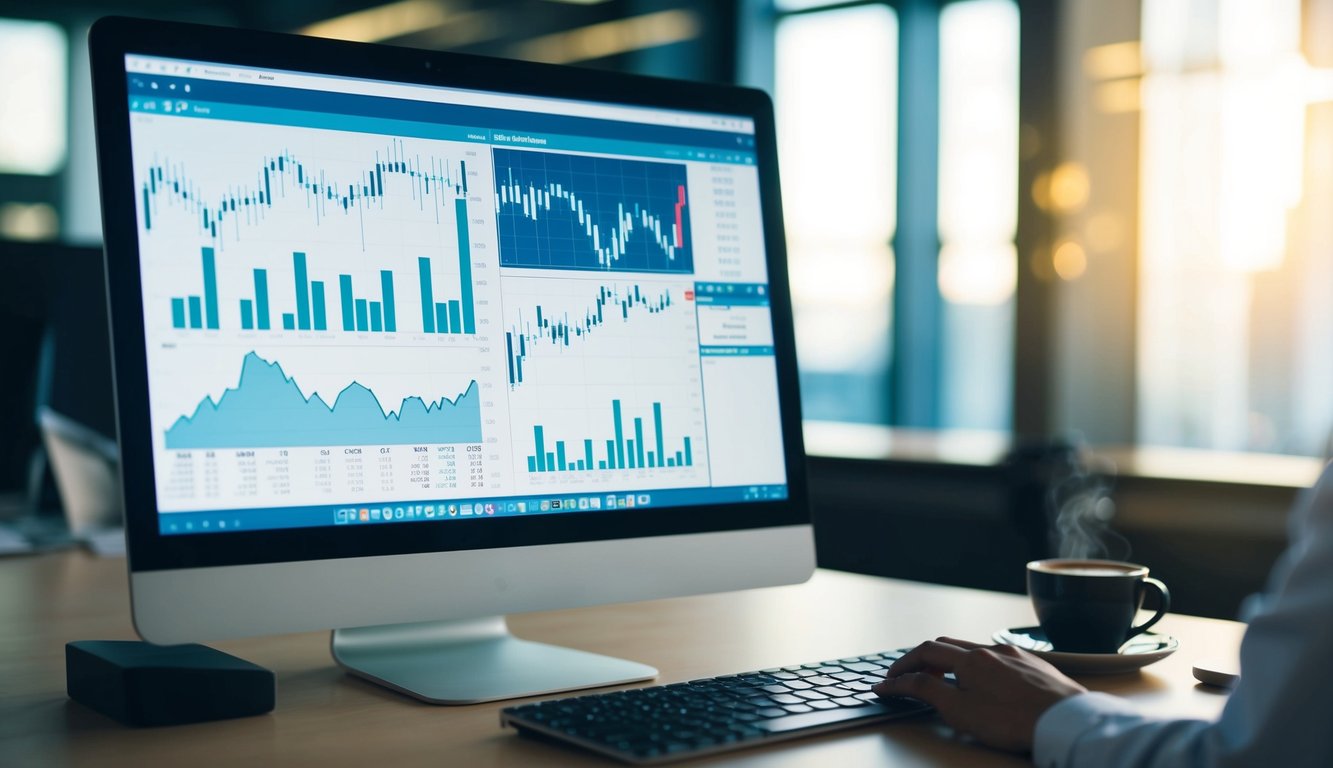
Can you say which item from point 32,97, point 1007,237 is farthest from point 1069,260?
point 32,97

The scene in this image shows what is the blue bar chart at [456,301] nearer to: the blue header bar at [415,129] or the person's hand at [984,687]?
the blue header bar at [415,129]

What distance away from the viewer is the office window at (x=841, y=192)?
16.0 feet

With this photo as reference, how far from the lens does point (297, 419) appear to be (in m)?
0.87

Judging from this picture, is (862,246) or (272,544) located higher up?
(862,246)

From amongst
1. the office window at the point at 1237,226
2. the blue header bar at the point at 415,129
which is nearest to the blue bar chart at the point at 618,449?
the blue header bar at the point at 415,129

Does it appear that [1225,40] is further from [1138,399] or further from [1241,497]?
[1241,497]

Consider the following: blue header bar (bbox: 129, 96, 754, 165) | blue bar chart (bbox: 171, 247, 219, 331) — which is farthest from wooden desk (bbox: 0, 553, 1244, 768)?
blue header bar (bbox: 129, 96, 754, 165)

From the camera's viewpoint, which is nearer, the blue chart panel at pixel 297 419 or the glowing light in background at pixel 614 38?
the blue chart panel at pixel 297 419

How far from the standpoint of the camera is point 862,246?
494 centimetres

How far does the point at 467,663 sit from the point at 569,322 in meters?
0.28

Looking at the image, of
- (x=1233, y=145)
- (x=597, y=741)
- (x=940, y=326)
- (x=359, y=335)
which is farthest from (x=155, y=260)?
(x=940, y=326)

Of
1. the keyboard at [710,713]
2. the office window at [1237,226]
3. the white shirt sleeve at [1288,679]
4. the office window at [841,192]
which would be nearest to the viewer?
the white shirt sleeve at [1288,679]

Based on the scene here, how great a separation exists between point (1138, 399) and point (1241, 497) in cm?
99

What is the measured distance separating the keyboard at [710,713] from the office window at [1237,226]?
298 cm
